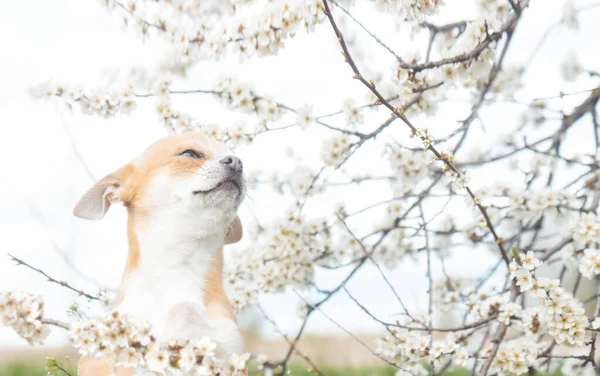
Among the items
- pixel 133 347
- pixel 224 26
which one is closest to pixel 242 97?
pixel 224 26

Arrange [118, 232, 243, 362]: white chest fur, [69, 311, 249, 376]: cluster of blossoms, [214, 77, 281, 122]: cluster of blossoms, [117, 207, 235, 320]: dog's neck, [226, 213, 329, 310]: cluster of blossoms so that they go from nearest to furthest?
[69, 311, 249, 376]: cluster of blossoms, [118, 232, 243, 362]: white chest fur, [117, 207, 235, 320]: dog's neck, [214, 77, 281, 122]: cluster of blossoms, [226, 213, 329, 310]: cluster of blossoms

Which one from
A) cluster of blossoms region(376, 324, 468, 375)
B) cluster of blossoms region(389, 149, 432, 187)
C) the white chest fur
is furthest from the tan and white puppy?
cluster of blossoms region(389, 149, 432, 187)

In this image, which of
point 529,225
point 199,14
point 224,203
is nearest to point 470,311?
point 529,225

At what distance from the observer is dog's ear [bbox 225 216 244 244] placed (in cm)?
295

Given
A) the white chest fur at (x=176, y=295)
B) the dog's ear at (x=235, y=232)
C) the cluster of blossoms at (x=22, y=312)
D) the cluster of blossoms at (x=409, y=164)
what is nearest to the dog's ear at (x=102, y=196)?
the white chest fur at (x=176, y=295)

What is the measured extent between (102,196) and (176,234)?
0.42 m

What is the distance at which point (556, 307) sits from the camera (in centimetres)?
262

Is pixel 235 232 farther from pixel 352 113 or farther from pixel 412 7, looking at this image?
pixel 412 7

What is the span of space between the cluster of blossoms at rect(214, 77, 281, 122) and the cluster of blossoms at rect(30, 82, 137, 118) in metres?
0.50

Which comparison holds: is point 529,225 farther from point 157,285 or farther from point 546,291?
point 157,285

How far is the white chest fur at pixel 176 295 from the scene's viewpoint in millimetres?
2301

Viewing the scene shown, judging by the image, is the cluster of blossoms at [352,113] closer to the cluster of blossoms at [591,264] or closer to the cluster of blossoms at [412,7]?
the cluster of blossoms at [412,7]

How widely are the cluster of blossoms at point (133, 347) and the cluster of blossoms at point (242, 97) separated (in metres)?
1.93

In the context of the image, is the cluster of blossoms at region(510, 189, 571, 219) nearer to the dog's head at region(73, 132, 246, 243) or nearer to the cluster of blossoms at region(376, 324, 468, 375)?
the cluster of blossoms at region(376, 324, 468, 375)
